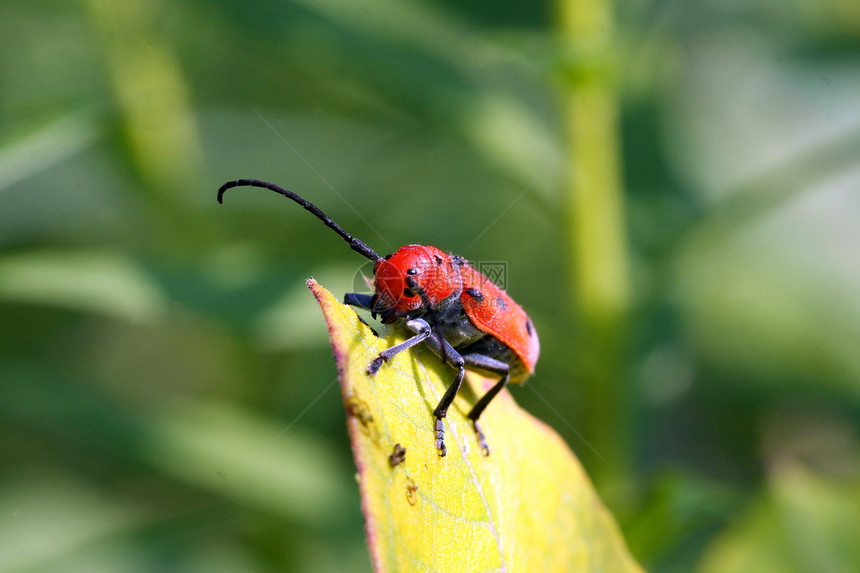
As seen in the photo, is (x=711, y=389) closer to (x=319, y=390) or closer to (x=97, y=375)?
(x=319, y=390)

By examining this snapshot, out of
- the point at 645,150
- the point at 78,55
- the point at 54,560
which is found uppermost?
the point at 78,55

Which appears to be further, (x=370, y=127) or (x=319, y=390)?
(x=370, y=127)

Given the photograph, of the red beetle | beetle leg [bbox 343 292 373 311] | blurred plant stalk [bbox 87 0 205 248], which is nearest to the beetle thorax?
the red beetle

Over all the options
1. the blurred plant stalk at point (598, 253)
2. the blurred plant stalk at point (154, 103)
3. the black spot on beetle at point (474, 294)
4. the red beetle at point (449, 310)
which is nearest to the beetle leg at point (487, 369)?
the red beetle at point (449, 310)

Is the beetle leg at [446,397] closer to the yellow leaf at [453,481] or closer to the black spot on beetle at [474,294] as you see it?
the yellow leaf at [453,481]

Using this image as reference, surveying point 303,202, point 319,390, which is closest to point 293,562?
point 319,390
